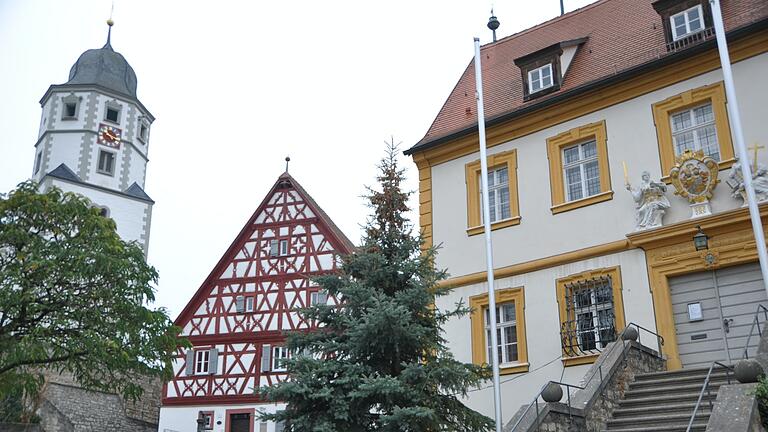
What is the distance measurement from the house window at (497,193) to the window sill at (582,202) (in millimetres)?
1030

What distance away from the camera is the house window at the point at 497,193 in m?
18.5

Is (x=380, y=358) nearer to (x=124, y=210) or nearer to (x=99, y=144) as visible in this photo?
(x=124, y=210)

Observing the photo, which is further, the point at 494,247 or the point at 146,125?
the point at 146,125

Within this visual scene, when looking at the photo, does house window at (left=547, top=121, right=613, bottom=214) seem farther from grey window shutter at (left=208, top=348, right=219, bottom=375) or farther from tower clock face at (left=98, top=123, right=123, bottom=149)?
tower clock face at (left=98, top=123, right=123, bottom=149)

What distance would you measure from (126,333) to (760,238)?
A: 40.3 ft

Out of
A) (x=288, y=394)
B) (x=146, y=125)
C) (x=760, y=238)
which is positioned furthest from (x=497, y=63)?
(x=146, y=125)

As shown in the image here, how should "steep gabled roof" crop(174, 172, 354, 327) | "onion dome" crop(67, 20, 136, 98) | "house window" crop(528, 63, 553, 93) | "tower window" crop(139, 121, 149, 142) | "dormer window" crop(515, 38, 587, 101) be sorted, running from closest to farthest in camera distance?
1. "dormer window" crop(515, 38, 587, 101)
2. "house window" crop(528, 63, 553, 93)
3. "steep gabled roof" crop(174, 172, 354, 327)
4. "onion dome" crop(67, 20, 136, 98)
5. "tower window" crop(139, 121, 149, 142)

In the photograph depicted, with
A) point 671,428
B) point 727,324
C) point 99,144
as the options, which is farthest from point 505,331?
point 99,144

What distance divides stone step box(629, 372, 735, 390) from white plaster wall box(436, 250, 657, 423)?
194 centimetres

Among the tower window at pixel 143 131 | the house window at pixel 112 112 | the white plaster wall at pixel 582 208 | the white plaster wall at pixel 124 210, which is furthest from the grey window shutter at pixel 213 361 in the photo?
the tower window at pixel 143 131

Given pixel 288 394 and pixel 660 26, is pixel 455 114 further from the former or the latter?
pixel 288 394

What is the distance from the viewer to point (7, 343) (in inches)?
615

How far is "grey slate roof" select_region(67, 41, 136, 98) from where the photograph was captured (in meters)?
47.8

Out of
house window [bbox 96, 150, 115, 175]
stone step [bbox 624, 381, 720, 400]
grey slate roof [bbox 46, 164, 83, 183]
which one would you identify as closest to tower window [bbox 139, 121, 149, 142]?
house window [bbox 96, 150, 115, 175]
